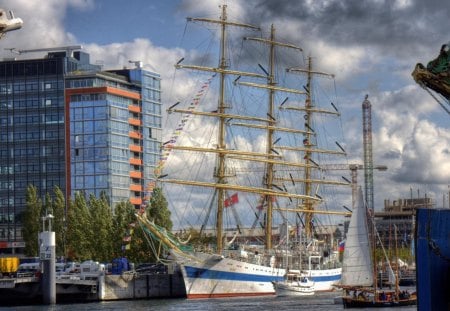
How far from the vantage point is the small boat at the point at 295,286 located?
141875mm

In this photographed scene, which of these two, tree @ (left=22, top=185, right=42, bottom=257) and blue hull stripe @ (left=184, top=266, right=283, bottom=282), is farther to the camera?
tree @ (left=22, top=185, right=42, bottom=257)

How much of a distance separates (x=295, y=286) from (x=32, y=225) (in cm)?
4384

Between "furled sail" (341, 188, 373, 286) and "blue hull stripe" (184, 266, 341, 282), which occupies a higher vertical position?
"furled sail" (341, 188, 373, 286)

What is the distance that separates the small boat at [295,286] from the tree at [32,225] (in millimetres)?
39997

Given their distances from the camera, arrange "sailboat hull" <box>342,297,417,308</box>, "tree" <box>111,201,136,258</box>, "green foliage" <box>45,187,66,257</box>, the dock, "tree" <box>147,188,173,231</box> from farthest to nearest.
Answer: "green foliage" <box>45,187,66,257</box>, "tree" <box>147,188,173,231</box>, "tree" <box>111,201,136,258</box>, the dock, "sailboat hull" <box>342,297,417,308</box>

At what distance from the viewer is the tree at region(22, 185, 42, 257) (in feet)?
536

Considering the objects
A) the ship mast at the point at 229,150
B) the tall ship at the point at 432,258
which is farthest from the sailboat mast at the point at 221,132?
the tall ship at the point at 432,258

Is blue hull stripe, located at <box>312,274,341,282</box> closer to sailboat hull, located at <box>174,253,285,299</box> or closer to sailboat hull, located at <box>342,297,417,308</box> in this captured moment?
sailboat hull, located at <box>174,253,285,299</box>

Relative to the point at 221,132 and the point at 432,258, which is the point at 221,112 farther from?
the point at 432,258

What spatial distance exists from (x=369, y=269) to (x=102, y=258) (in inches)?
2110

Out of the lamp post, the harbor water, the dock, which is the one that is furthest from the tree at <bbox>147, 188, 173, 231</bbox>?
the lamp post

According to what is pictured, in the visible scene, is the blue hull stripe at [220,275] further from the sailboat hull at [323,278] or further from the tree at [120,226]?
the tree at [120,226]

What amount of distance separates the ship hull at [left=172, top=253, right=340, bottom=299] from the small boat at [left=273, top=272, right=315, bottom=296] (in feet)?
7.82

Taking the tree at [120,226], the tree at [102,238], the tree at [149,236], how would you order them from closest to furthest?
the tree at [149,236] < the tree at [120,226] < the tree at [102,238]
